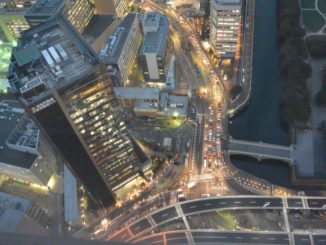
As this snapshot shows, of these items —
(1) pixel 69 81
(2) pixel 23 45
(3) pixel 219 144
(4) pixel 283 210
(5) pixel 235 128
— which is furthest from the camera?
(5) pixel 235 128

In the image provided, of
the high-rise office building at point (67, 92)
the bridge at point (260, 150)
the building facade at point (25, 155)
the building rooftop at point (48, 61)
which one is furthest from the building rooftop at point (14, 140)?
the bridge at point (260, 150)

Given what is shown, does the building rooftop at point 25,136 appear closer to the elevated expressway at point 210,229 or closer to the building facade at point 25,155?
the building facade at point 25,155

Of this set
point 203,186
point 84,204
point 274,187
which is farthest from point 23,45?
point 274,187

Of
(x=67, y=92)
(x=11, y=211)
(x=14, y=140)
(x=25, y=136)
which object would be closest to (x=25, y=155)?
(x=14, y=140)

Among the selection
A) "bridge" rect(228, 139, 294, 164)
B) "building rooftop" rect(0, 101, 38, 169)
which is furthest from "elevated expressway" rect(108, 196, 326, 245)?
"building rooftop" rect(0, 101, 38, 169)

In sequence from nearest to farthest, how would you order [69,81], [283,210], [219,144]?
1. [69,81]
2. [283,210]
3. [219,144]

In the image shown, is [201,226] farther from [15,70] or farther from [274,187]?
[15,70]

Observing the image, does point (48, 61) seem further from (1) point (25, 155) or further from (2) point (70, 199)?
(2) point (70, 199)
